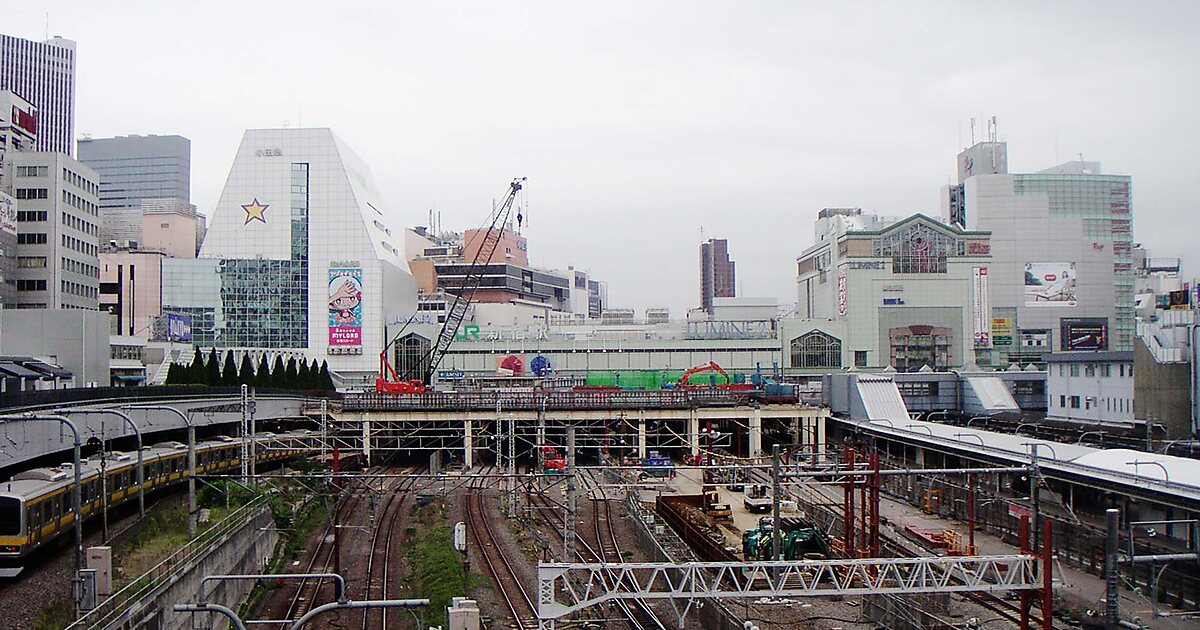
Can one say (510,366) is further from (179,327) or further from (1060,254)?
(1060,254)

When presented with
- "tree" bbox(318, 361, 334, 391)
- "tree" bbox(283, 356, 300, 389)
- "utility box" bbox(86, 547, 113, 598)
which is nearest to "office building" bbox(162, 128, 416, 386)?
"tree" bbox(318, 361, 334, 391)

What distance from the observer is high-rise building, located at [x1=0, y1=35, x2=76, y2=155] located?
158m

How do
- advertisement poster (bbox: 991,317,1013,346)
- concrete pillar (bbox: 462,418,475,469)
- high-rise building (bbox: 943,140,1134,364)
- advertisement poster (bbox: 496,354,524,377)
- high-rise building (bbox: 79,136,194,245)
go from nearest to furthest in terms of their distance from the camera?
concrete pillar (bbox: 462,418,475,469) → advertisement poster (bbox: 496,354,524,377) → advertisement poster (bbox: 991,317,1013,346) → high-rise building (bbox: 943,140,1134,364) → high-rise building (bbox: 79,136,194,245)

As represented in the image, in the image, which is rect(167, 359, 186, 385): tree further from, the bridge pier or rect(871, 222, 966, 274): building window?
rect(871, 222, 966, 274): building window

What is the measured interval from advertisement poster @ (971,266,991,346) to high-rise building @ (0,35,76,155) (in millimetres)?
142310

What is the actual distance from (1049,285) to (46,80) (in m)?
153

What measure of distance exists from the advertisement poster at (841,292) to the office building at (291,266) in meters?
35.2

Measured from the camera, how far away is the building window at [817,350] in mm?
73562

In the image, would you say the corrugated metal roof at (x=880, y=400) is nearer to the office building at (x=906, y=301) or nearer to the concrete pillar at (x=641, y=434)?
the concrete pillar at (x=641, y=434)

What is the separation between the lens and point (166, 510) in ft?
89.9

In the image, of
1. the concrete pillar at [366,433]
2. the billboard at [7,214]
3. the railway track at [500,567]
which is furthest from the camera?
the billboard at [7,214]

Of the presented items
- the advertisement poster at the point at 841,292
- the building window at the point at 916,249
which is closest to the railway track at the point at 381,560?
the advertisement poster at the point at 841,292

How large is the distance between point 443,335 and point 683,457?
25931 millimetres

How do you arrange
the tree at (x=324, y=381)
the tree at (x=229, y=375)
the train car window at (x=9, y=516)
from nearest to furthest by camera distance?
the train car window at (x=9, y=516) < the tree at (x=229, y=375) < the tree at (x=324, y=381)
